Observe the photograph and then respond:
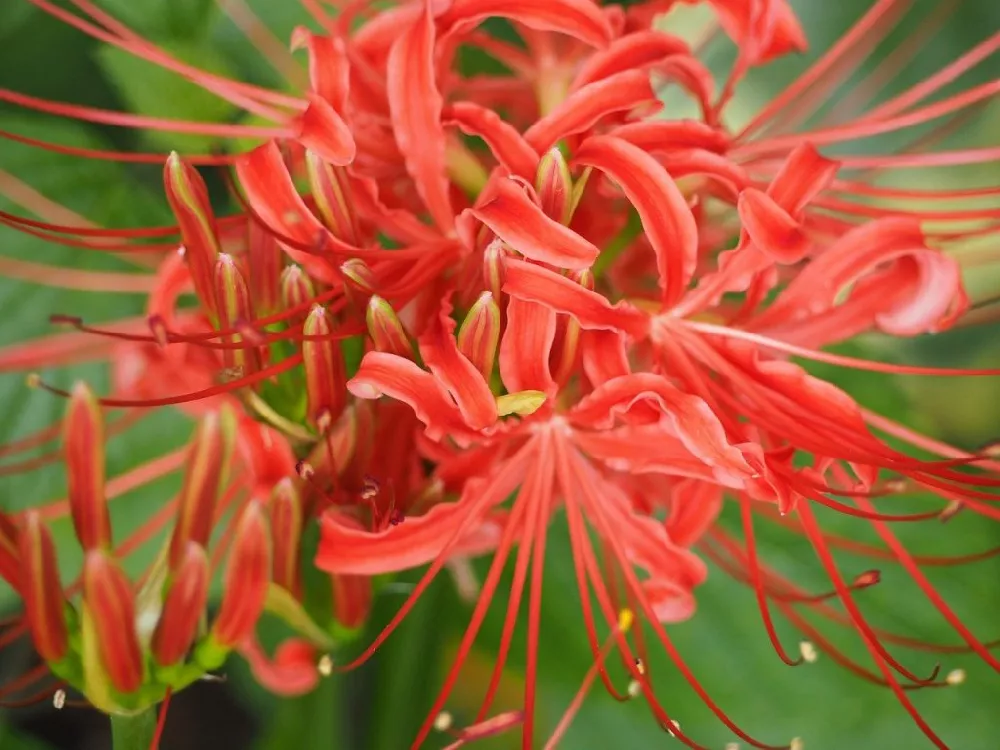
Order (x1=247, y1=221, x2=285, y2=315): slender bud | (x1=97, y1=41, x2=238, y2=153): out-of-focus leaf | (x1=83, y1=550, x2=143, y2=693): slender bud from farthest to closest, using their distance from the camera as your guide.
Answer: (x1=97, y1=41, x2=238, y2=153): out-of-focus leaf
(x1=247, y1=221, x2=285, y2=315): slender bud
(x1=83, y1=550, x2=143, y2=693): slender bud

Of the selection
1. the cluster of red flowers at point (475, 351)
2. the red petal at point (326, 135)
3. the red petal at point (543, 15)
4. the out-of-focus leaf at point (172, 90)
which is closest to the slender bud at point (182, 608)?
the cluster of red flowers at point (475, 351)

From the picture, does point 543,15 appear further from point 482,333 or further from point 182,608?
point 182,608

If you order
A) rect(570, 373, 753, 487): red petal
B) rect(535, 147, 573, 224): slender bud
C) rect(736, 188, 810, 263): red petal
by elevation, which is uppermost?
rect(535, 147, 573, 224): slender bud

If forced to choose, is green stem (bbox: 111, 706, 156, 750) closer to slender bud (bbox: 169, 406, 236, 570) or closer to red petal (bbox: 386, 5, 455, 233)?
slender bud (bbox: 169, 406, 236, 570)

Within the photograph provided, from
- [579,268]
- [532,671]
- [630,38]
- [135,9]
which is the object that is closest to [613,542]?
[532,671]

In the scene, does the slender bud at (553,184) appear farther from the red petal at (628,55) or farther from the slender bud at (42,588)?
the slender bud at (42,588)

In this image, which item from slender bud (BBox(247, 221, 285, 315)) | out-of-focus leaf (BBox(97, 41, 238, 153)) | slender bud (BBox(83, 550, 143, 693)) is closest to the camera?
slender bud (BBox(83, 550, 143, 693))

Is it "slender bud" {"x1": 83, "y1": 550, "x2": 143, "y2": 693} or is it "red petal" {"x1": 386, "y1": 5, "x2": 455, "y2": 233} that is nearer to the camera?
"slender bud" {"x1": 83, "y1": 550, "x2": 143, "y2": 693}

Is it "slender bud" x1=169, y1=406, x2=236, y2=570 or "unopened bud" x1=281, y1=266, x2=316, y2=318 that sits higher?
"unopened bud" x1=281, y1=266, x2=316, y2=318

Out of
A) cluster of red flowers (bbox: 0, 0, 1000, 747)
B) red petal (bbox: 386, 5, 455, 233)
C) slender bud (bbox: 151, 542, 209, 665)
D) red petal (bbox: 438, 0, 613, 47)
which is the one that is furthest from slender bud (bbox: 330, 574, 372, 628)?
red petal (bbox: 438, 0, 613, 47)
